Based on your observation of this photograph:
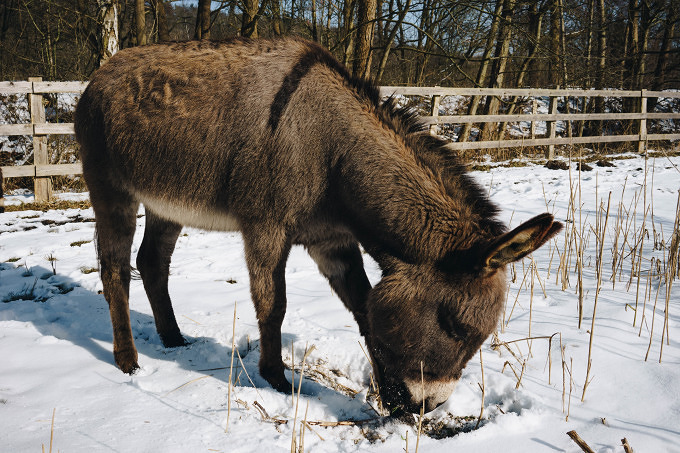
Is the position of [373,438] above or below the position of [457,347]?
below

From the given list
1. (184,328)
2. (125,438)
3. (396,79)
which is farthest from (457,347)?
(396,79)

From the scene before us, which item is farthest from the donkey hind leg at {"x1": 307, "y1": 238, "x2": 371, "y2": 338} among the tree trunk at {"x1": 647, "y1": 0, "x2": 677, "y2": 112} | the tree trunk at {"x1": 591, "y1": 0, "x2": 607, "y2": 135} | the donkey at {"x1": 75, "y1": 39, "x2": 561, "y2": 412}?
the tree trunk at {"x1": 647, "y1": 0, "x2": 677, "y2": 112}

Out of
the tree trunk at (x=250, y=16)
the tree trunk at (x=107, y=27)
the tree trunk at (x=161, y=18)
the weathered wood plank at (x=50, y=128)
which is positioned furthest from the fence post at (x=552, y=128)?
the weathered wood plank at (x=50, y=128)

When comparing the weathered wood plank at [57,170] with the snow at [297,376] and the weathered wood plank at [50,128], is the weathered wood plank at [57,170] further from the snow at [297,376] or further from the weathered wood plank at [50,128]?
the snow at [297,376]

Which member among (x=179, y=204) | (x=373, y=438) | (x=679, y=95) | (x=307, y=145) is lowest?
(x=373, y=438)

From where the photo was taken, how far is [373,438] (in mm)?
2172

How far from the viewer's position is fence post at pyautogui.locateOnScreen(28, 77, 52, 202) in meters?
7.41

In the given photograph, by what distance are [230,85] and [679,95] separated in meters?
17.1

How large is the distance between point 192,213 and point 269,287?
0.72m

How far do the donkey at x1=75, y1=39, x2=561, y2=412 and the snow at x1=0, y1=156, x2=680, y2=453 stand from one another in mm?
237

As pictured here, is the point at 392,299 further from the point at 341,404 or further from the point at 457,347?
the point at 341,404

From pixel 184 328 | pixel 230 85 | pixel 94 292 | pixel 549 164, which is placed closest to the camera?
pixel 230 85

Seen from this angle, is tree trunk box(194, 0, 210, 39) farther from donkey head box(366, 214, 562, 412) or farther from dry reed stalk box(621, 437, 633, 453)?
dry reed stalk box(621, 437, 633, 453)

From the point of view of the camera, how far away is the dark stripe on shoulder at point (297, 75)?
254 centimetres
